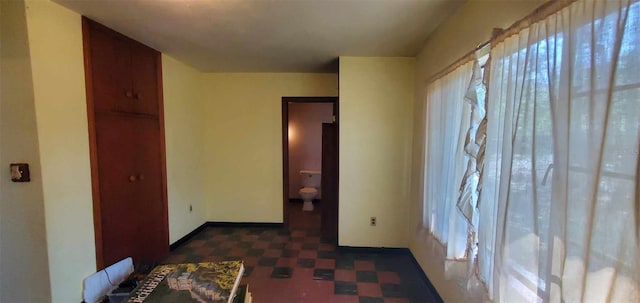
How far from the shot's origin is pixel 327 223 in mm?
3498

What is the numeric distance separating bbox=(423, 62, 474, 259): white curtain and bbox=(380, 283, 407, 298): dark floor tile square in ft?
2.01

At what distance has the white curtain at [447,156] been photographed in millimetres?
1684

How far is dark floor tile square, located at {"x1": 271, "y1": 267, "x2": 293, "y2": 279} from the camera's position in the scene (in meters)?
2.57

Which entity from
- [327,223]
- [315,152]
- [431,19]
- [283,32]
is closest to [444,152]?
[431,19]

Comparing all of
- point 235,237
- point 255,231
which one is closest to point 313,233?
point 255,231

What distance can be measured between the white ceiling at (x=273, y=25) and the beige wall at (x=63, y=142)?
19cm

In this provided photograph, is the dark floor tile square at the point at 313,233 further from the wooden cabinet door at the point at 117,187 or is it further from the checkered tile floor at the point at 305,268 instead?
the wooden cabinet door at the point at 117,187

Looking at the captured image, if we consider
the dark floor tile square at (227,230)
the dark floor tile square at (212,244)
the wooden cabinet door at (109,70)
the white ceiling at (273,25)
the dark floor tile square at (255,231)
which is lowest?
the dark floor tile square at (212,244)

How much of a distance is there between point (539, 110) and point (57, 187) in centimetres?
270

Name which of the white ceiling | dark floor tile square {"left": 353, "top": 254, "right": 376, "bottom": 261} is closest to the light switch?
the white ceiling

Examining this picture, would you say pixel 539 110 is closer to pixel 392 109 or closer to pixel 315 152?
pixel 392 109

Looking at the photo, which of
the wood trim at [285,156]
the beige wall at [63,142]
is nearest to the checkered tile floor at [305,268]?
the wood trim at [285,156]

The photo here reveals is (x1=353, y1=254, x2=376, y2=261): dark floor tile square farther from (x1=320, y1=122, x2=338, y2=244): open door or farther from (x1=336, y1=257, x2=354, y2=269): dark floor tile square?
(x1=320, y1=122, x2=338, y2=244): open door

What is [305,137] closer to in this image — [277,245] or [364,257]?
[277,245]
